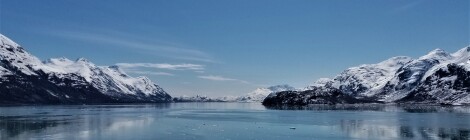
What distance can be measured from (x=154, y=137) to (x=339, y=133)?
34.4 metres

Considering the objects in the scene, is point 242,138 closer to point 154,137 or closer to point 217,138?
point 217,138

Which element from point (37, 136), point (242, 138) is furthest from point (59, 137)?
point (242, 138)

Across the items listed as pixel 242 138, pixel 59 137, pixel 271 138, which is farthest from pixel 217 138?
pixel 59 137

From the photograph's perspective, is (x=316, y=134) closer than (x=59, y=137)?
No

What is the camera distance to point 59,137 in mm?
75938

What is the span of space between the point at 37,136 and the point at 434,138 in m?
63.5

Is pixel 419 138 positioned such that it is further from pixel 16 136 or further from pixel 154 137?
A: pixel 16 136

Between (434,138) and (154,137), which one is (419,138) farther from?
(154,137)

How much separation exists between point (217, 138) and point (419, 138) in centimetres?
3228

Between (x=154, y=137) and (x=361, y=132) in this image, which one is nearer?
(x=154, y=137)

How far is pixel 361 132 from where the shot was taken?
8994cm

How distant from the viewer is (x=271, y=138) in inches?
3059

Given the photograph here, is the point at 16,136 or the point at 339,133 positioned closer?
the point at 16,136

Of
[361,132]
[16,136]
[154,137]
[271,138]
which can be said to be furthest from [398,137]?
[16,136]
